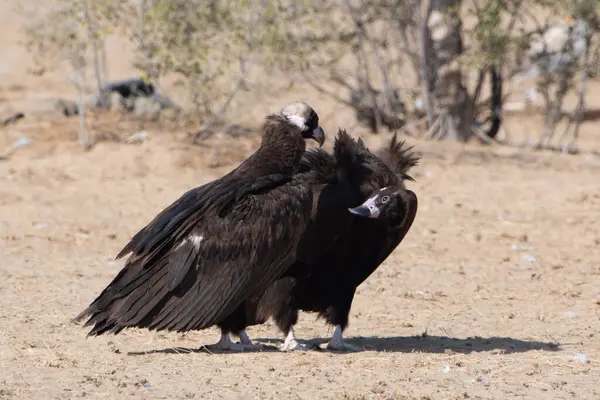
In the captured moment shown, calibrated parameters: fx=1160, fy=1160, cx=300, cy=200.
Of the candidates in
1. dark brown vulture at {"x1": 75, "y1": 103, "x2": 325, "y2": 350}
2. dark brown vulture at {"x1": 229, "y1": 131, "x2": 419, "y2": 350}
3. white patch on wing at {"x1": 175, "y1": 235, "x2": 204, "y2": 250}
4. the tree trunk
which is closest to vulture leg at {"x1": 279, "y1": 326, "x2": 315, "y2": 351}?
dark brown vulture at {"x1": 229, "y1": 131, "x2": 419, "y2": 350}

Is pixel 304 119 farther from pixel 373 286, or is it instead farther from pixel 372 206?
pixel 373 286

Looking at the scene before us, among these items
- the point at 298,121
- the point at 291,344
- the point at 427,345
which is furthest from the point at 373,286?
the point at 298,121

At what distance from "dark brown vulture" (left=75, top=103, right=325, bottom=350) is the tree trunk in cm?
1014

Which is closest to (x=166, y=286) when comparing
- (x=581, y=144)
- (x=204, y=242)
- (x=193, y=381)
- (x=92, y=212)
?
(x=204, y=242)

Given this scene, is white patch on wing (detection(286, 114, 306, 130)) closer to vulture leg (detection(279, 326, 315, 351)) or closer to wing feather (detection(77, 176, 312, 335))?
wing feather (detection(77, 176, 312, 335))

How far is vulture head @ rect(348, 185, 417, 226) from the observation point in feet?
21.9

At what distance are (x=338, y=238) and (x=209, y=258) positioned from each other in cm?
78

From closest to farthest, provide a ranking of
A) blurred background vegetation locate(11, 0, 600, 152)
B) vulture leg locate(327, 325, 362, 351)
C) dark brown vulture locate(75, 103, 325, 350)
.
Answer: dark brown vulture locate(75, 103, 325, 350) → vulture leg locate(327, 325, 362, 351) → blurred background vegetation locate(11, 0, 600, 152)

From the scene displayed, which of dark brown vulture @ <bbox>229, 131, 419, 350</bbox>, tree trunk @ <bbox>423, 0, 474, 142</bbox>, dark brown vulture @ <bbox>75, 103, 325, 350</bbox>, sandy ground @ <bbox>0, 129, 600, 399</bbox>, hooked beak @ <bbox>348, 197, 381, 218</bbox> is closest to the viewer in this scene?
sandy ground @ <bbox>0, 129, 600, 399</bbox>

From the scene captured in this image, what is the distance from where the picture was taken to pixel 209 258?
6.54 meters

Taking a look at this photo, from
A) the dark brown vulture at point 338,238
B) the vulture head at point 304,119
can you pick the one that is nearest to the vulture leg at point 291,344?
the dark brown vulture at point 338,238

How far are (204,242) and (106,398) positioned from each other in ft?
4.13

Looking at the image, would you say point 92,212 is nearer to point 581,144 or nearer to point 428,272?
point 428,272

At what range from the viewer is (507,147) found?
54.5ft
